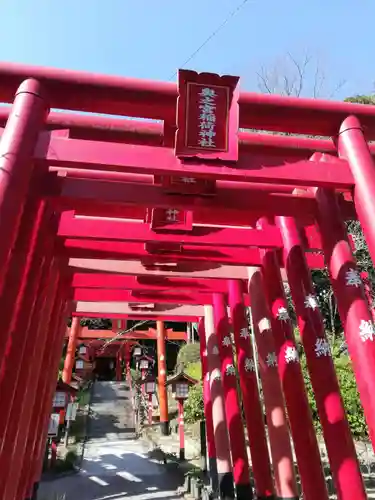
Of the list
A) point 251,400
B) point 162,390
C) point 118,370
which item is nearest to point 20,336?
point 251,400

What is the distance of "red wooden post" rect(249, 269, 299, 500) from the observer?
215 inches

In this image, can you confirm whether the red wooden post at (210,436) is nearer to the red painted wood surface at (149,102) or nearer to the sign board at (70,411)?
the sign board at (70,411)

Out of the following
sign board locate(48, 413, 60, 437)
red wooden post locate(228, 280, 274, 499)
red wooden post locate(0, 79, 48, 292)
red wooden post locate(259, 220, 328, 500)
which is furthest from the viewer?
sign board locate(48, 413, 60, 437)


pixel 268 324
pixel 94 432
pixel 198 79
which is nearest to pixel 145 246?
pixel 268 324

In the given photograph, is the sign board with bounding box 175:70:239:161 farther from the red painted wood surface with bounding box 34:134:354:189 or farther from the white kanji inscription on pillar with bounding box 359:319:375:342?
the white kanji inscription on pillar with bounding box 359:319:375:342

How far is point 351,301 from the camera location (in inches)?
144

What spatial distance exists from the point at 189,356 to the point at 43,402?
13892mm

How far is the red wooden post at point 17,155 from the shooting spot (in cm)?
295

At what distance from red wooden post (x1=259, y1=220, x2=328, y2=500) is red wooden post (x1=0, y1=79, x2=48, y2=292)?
139 inches


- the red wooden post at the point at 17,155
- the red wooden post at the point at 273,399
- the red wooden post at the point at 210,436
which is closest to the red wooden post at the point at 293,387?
the red wooden post at the point at 273,399

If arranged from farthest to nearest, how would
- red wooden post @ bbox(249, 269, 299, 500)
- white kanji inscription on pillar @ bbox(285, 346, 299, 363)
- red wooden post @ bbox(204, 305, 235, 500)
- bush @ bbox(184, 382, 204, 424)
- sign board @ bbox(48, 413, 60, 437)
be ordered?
bush @ bbox(184, 382, 204, 424) < sign board @ bbox(48, 413, 60, 437) < red wooden post @ bbox(204, 305, 235, 500) < red wooden post @ bbox(249, 269, 299, 500) < white kanji inscription on pillar @ bbox(285, 346, 299, 363)

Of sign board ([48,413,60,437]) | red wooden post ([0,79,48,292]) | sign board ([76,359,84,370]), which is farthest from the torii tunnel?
sign board ([76,359,84,370])

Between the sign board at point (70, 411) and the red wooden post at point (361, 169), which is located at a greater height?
the sign board at point (70, 411)

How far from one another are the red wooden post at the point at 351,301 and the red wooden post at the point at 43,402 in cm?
427
